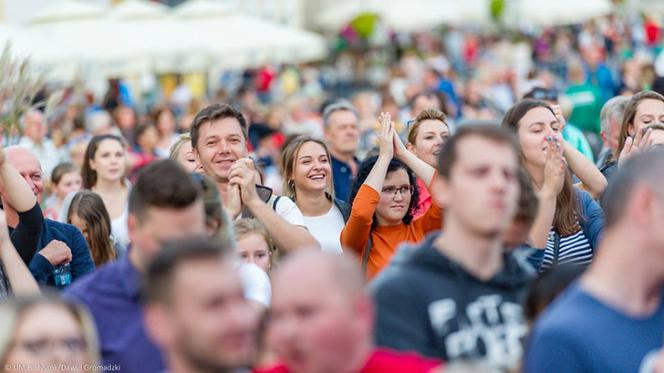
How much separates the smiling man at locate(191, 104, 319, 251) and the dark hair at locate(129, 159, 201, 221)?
234 centimetres

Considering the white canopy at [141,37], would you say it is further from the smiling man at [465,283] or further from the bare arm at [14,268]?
the smiling man at [465,283]

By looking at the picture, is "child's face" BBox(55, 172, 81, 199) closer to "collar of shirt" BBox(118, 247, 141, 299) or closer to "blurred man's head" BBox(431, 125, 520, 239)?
"collar of shirt" BBox(118, 247, 141, 299)

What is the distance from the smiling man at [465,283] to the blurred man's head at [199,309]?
0.77 m

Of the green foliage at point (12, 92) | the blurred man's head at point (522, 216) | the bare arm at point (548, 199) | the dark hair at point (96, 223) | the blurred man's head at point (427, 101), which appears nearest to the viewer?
the blurred man's head at point (522, 216)

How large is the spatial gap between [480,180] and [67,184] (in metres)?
7.48

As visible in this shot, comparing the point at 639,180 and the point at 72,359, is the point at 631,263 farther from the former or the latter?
the point at 72,359

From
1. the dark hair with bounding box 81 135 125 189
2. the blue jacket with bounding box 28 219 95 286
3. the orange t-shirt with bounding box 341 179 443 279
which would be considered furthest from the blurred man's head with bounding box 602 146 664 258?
the dark hair with bounding box 81 135 125 189

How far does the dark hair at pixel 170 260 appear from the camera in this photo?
15.4 ft

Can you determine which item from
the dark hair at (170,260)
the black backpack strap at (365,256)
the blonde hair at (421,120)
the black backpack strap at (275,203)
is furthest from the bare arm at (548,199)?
the dark hair at (170,260)

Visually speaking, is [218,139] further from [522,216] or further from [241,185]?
[522,216]

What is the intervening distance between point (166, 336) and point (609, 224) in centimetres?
149

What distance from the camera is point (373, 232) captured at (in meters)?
9.02

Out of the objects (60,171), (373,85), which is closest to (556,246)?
(60,171)

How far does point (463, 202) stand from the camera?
5277 millimetres
